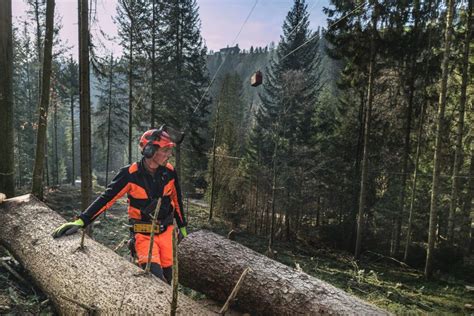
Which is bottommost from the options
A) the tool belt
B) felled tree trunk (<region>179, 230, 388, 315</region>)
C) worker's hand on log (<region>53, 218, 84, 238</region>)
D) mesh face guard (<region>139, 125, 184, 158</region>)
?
felled tree trunk (<region>179, 230, 388, 315</region>)

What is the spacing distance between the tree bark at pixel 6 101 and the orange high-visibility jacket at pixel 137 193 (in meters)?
3.84

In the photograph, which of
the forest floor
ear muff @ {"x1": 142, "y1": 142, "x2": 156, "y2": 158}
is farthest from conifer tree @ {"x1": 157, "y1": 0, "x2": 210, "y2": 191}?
ear muff @ {"x1": 142, "y1": 142, "x2": 156, "y2": 158}

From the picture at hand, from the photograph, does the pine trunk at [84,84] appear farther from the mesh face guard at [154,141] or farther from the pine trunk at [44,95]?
the mesh face guard at [154,141]

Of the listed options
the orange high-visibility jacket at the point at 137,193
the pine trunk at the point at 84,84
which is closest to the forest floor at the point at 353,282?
the orange high-visibility jacket at the point at 137,193

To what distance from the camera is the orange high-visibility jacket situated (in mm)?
3793

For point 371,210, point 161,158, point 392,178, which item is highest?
point 161,158

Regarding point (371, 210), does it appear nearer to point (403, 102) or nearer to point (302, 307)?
point (403, 102)

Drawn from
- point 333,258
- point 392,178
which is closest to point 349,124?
point 392,178

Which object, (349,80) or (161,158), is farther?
(349,80)

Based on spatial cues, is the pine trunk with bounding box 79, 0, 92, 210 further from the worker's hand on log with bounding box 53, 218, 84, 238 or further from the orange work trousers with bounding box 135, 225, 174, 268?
the orange work trousers with bounding box 135, 225, 174, 268

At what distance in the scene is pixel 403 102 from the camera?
614 inches

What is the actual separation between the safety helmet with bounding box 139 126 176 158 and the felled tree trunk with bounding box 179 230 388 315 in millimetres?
2003

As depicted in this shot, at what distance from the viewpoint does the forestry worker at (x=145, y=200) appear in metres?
3.80

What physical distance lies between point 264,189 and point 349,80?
31.9ft
